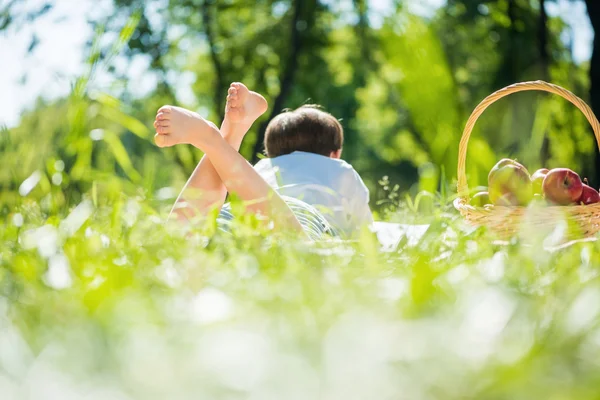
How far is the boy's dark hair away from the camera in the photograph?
3508mm

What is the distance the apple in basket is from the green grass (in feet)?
4.25

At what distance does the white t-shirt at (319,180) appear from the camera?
10.0 feet

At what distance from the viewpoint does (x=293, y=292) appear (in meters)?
0.94

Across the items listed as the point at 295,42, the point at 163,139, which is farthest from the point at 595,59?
the point at 295,42

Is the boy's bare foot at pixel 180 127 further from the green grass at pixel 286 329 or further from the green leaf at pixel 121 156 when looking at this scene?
the green grass at pixel 286 329

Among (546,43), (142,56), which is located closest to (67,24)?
(546,43)

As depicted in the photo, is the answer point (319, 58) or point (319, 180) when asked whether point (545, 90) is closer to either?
point (319, 180)

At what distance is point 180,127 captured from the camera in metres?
2.20

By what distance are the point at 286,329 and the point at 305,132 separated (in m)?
2.81

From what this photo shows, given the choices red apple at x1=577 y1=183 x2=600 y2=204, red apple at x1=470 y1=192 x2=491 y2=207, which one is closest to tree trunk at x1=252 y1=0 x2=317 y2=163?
red apple at x1=470 y1=192 x2=491 y2=207

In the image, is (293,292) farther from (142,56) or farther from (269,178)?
(142,56)

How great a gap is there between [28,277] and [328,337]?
1.89 ft

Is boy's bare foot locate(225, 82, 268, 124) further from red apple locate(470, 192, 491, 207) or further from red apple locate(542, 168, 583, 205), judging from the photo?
red apple locate(542, 168, 583, 205)

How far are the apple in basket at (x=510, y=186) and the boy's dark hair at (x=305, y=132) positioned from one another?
3.55 feet
